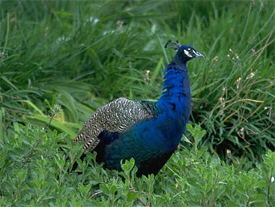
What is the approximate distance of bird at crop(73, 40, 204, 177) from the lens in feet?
12.6

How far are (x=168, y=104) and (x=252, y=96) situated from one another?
49.5 inches

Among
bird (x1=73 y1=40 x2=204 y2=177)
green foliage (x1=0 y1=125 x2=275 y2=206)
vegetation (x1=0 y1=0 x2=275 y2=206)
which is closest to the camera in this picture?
green foliage (x1=0 y1=125 x2=275 y2=206)

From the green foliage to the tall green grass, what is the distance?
0.89 metres

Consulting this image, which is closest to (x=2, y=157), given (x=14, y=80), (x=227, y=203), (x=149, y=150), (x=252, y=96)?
(x=149, y=150)

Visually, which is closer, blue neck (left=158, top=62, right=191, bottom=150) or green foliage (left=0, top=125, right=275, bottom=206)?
green foliage (left=0, top=125, right=275, bottom=206)

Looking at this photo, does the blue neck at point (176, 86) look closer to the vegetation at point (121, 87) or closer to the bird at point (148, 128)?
the bird at point (148, 128)

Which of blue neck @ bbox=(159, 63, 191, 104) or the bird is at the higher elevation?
blue neck @ bbox=(159, 63, 191, 104)

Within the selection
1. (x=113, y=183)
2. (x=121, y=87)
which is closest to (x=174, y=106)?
(x=113, y=183)

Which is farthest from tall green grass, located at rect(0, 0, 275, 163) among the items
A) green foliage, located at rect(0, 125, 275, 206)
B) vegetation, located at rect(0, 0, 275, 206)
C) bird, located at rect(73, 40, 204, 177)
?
green foliage, located at rect(0, 125, 275, 206)

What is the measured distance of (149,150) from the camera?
382 centimetres

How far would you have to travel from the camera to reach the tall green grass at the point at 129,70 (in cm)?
488

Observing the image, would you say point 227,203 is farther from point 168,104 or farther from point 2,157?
point 2,157

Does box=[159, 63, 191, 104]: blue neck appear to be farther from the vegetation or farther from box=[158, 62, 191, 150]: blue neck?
the vegetation

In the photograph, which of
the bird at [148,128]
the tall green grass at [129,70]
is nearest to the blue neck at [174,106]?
the bird at [148,128]
